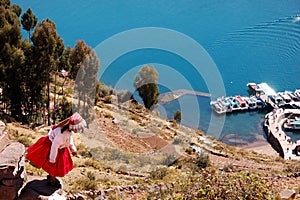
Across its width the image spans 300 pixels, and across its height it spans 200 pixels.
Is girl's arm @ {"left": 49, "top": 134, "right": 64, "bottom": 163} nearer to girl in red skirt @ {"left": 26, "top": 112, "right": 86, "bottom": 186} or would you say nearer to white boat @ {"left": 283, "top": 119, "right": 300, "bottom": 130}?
girl in red skirt @ {"left": 26, "top": 112, "right": 86, "bottom": 186}

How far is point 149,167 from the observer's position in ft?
42.2

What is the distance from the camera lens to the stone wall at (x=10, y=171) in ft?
20.9

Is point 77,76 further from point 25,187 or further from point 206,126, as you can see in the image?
point 206,126

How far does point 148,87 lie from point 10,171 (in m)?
18.9

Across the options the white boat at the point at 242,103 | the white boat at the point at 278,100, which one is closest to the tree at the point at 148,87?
the white boat at the point at 242,103

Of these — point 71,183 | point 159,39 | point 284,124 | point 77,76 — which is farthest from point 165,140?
point 159,39

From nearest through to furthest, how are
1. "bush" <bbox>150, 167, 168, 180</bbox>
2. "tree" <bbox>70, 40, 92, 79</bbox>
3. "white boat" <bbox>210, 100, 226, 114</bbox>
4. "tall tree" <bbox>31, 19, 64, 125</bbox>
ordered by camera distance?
"bush" <bbox>150, 167, 168, 180</bbox>
"tall tree" <bbox>31, 19, 64, 125</bbox>
"tree" <bbox>70, 40, 92, 79</bbox>
"white boat" <bbox>210, 100, 226, 114</bbox>

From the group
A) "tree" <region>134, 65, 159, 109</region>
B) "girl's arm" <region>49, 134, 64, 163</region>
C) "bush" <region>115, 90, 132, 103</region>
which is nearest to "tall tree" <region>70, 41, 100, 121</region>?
"tree" <region>134, 65, 159, 109</region>

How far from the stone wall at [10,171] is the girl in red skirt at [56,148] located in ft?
0.65

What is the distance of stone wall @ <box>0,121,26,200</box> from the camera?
20.9 feet

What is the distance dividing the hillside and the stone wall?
75cm

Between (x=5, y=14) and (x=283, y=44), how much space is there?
28.6 meters

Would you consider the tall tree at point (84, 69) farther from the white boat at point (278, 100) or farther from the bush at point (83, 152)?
the white boat at point (278, 100)

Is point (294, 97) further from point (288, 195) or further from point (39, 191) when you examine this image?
point (39, 191)
